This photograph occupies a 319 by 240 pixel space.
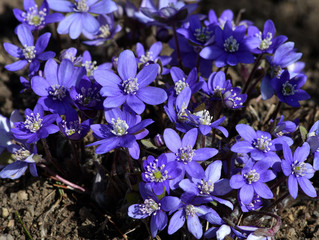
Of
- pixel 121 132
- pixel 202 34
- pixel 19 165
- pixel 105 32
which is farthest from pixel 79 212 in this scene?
pixel 202 34

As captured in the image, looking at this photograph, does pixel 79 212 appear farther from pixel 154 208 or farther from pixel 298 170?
pixel 298 170

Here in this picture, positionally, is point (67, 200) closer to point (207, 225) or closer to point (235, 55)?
point (207, 225)

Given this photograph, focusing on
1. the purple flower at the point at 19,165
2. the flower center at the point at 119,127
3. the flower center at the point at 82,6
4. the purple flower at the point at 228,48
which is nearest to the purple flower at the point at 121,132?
the flower center at the point at 119,127

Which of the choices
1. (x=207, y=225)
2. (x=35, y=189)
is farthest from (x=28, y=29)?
(x=207, y=225)

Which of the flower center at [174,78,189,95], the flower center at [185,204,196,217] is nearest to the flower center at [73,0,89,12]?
the flower center at [174,78,189,95]

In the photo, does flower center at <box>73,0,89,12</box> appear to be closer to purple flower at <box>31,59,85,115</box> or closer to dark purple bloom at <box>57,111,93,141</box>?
purple flower at <box>31,59,85,115</box>
